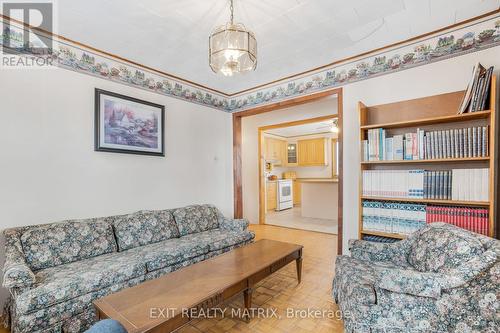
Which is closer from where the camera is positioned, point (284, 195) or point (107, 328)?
point (107, 328)

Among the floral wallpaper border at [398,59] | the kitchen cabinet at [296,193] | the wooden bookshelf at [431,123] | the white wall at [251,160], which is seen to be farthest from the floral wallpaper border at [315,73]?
the kitchen cabinet at [296,193]

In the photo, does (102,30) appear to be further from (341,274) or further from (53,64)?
(341,274)

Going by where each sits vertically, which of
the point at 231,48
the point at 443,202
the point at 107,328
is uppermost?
the point at 231,48

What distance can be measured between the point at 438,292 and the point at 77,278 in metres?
2.42

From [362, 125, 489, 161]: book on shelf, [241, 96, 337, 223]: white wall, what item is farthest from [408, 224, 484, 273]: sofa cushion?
[241, 96, 337, 223]: white wall

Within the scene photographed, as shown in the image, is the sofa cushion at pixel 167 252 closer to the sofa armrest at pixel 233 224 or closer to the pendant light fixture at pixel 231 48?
the sofa armrest at pixel 233 224

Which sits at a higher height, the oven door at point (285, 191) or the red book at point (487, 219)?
the red book at point (487, 219)

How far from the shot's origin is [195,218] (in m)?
3.28

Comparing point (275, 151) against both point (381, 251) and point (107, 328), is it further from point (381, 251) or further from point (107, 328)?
point (107, 328)

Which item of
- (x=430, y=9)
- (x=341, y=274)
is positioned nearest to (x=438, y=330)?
(x=341, y=274)

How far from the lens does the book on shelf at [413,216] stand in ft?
6.56

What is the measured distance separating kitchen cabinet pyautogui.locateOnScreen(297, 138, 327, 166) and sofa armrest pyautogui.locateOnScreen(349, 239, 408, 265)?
5.50 metres

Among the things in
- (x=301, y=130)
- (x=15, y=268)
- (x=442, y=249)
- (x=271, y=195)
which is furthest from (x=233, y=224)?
(x=301, y=130)

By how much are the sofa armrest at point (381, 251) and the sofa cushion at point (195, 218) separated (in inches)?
76.6
